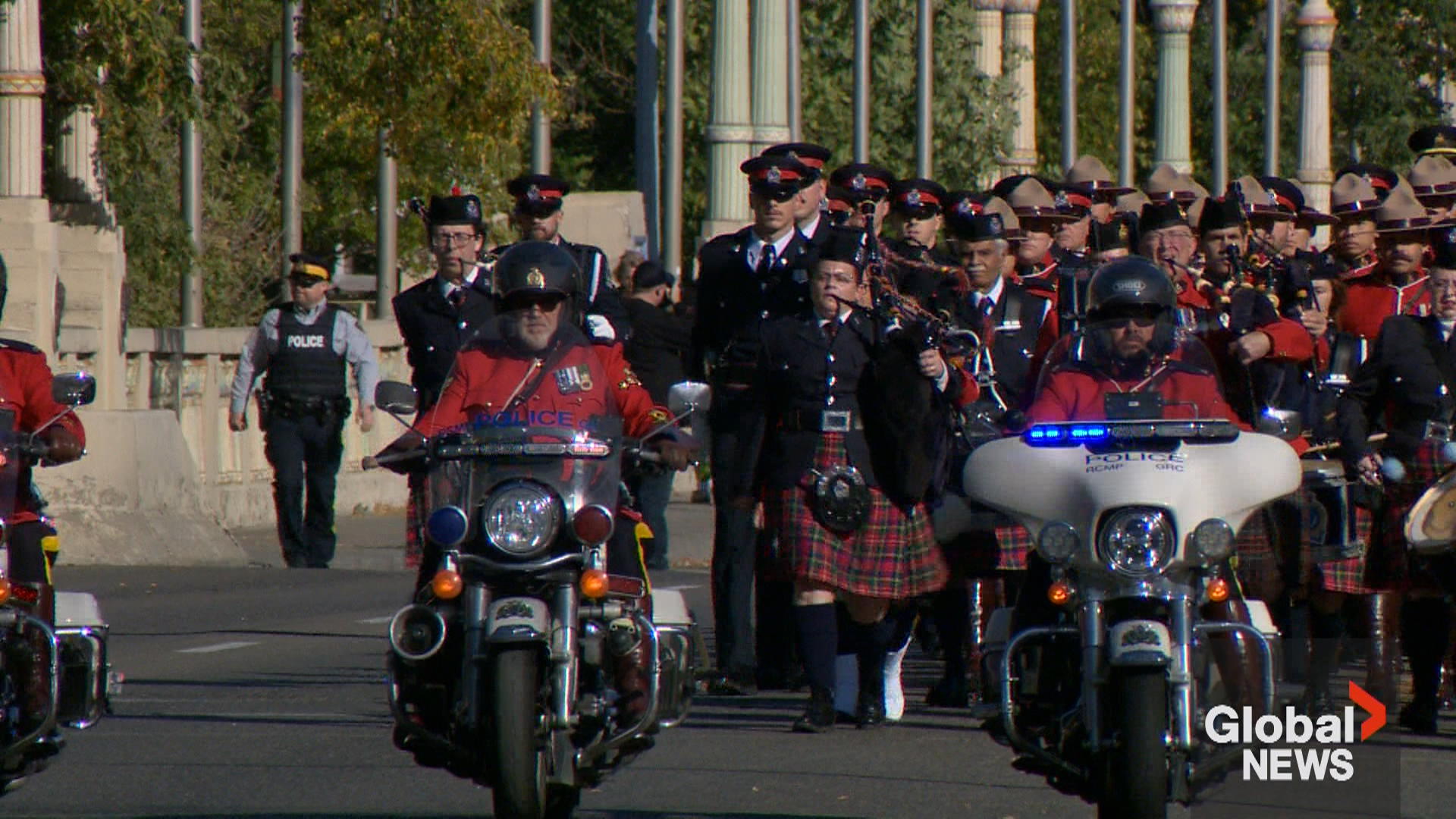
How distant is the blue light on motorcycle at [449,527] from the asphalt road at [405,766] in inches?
40.9

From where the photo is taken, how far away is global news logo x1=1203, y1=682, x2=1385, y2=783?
8.01 meters

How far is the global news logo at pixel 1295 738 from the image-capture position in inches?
315

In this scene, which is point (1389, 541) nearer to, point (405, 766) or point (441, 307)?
point (405, 766)

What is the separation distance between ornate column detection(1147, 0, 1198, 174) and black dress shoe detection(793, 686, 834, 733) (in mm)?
29192

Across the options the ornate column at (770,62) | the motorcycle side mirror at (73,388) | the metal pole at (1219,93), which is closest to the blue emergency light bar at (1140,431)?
the motorcycle side mirror at (73,388)

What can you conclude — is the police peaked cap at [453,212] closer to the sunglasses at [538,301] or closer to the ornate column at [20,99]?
the sunglasses at [538,301]

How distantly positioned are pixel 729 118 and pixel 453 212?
1200 centimetres

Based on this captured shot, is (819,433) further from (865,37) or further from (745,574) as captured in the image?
(865,37)

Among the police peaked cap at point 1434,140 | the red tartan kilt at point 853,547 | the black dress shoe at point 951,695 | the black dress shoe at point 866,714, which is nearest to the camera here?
the red tartan kilt at point 853,547

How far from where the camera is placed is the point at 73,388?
8.66 meters

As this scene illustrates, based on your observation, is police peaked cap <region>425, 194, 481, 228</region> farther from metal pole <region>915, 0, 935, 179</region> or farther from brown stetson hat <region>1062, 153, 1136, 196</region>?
metal pole <region>915, 0, 935, 179</region>

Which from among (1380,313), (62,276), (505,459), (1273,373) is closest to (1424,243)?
(1380,313)

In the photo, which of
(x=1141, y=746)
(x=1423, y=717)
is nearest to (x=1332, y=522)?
(x=1423, y=717)

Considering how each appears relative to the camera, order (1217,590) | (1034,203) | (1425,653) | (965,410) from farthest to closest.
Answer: (1034,203)
(965,410)
(1425,653)
(1217,590)
